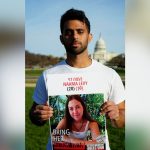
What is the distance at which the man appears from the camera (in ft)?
5.72

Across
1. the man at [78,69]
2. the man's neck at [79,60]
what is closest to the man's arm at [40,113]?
the man at [78,69]

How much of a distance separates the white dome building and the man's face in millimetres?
65

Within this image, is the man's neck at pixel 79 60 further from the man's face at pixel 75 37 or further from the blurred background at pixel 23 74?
the blurred background at pixel 23 74

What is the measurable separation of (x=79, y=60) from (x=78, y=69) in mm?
55

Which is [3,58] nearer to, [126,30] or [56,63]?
[56,63]

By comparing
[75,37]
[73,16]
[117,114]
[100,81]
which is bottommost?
[117,114]

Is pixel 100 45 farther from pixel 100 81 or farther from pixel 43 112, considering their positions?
pixel 43 112

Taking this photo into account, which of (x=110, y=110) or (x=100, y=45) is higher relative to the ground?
(x=100, y=45)

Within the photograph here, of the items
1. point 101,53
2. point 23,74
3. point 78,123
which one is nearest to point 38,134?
point 78,123

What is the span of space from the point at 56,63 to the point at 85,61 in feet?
0.57

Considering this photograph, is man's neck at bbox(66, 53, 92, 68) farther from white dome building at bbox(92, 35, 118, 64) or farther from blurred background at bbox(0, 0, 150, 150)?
blurred background at bbox(0, 0, 150, 150)

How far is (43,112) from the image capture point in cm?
175

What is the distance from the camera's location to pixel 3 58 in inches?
69.1

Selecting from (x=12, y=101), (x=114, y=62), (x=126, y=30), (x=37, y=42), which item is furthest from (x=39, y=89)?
(x=126, y=30)
